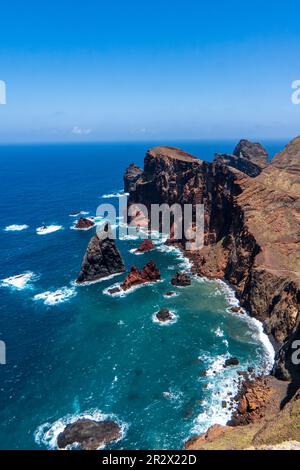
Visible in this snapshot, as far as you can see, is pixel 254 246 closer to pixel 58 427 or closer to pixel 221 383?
pixel 221 383

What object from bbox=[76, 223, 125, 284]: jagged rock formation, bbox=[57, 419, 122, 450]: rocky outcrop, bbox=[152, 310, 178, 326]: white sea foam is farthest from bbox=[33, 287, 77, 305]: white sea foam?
bbox=[57, 419, 122, 450]: rocky outcrop

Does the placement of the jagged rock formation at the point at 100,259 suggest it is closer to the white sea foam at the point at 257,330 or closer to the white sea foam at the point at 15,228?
the white sea foam at the point at 257,330

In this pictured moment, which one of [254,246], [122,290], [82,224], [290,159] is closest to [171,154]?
[82,224]

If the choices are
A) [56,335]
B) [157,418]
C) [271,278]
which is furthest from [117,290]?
[157,418]

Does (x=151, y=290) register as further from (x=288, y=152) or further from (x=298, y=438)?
(x=288, y=152)

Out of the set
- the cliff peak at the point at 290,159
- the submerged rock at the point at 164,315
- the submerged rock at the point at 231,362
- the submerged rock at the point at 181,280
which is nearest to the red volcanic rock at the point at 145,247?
the submerged rock at the point at 181,280

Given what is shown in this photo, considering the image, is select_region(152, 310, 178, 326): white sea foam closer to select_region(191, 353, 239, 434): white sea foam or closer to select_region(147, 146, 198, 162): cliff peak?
select_region(191, 353, 239, 434): white sea foam
